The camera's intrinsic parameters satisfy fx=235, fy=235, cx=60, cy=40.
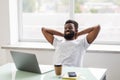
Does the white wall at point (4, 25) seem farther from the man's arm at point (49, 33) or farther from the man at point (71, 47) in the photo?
the man at point (71, 47)

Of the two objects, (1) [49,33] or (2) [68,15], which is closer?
(1) [49,33]

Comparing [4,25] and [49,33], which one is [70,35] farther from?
[4,25]

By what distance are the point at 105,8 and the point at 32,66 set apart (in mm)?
1894

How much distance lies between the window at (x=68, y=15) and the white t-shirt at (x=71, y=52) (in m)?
1.01

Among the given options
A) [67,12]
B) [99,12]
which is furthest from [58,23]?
[99,12]

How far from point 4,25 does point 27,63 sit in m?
1.55

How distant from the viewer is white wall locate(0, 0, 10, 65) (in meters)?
3.38

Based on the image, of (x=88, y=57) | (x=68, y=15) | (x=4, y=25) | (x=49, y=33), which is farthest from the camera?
(x=68, y=15)

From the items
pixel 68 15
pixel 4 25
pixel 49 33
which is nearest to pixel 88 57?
pixel 49 33

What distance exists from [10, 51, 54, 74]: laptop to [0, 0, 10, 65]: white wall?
137 cm

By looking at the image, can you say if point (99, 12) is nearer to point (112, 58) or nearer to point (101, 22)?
point (101, 22)

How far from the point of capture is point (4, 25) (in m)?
3.42

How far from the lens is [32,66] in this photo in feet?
6.61

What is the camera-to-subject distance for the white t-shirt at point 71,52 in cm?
254
